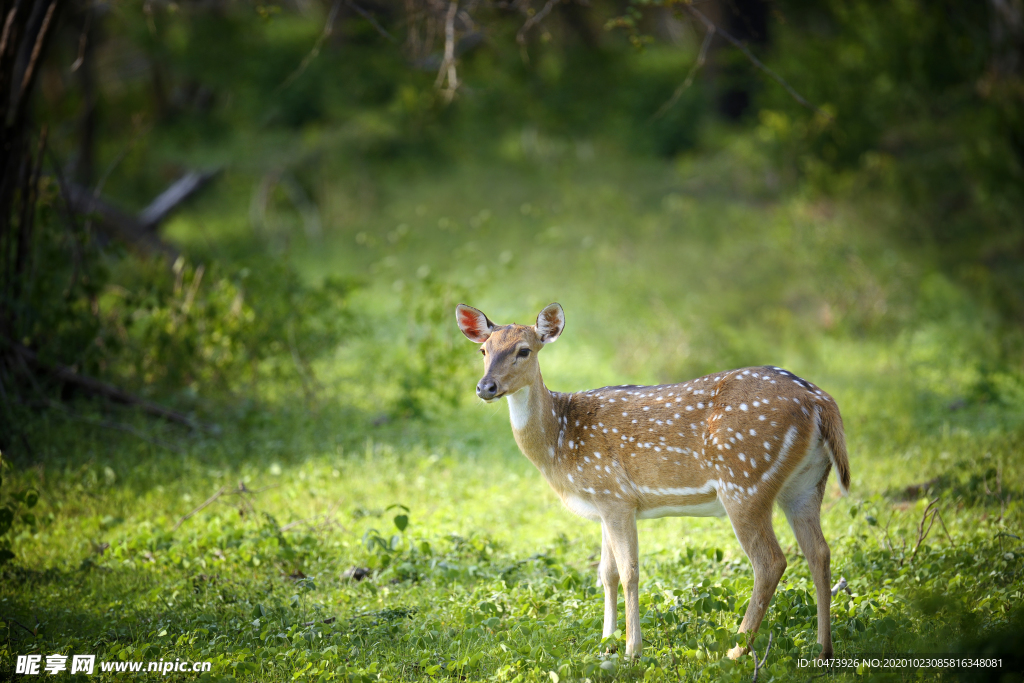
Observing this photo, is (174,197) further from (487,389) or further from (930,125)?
(487,389)

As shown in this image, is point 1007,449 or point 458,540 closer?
point 458,540

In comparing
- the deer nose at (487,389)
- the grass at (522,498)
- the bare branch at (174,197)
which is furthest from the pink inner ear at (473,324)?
the bare branch at (174,197)

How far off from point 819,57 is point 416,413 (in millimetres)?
10213

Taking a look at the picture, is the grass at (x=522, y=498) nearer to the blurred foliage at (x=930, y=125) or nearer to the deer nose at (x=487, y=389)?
the blurred foliage at (x=930, y=125)

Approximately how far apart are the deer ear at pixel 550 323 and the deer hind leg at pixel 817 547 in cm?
168

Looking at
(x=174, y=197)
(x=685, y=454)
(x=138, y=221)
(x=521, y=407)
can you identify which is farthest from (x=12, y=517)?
(x=174, y=197)

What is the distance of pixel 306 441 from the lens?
8359 millimetres

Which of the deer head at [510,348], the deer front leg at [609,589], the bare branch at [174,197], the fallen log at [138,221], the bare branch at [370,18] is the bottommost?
the deer front leg at [609,589]

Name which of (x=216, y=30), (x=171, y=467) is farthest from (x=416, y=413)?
(x=216, y=30)

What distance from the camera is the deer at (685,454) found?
475 centimetres

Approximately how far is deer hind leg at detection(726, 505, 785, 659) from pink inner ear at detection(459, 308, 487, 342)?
193cm

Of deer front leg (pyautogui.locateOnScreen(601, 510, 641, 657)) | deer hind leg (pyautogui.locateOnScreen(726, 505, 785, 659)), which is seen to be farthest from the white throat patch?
deer hind leg (pyautogui.locateOnScreen(726, 505, 785, 659))

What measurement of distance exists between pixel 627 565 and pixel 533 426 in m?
1.00

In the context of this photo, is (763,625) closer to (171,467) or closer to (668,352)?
(171,467)
